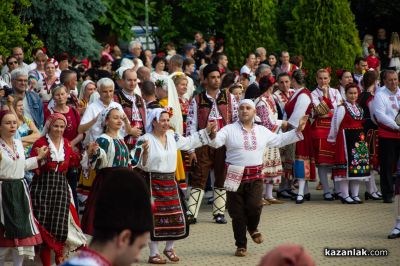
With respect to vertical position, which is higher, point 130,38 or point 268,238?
point 130,38

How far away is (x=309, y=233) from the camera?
40.0 ft

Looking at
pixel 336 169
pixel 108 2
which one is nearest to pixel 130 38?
pixel 108 2

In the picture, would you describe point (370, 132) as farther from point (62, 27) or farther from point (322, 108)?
point (62, 27)

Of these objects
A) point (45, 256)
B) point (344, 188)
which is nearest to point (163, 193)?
point (45, 256)

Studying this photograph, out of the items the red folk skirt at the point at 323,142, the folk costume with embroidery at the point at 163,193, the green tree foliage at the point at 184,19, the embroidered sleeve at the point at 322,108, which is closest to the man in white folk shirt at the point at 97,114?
the folk costume with embroidery at the point at 163,193

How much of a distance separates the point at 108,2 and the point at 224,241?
525 inches

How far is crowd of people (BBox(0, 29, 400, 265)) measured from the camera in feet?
32.5

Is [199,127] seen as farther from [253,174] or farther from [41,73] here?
[41,73]

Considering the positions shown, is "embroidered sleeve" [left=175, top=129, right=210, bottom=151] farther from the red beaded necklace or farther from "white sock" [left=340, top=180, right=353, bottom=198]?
"white sock" [left=340, top=180, right=353, bottom=198]

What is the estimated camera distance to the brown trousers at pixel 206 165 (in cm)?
1292

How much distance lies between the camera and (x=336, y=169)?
1455cm

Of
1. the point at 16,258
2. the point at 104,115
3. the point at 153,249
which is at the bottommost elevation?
the point at 153,249

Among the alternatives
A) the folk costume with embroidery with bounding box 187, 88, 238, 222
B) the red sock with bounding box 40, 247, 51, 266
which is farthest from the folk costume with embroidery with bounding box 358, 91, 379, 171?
the red sock with bounding box 40, 247, 51, 266

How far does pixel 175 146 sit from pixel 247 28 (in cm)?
1257
